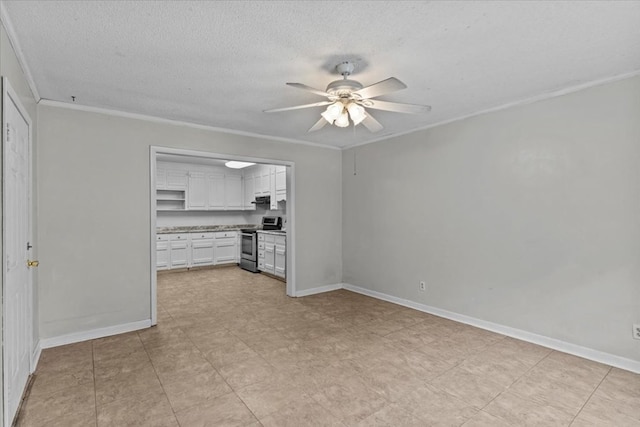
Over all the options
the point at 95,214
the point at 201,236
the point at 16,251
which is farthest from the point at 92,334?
the point at 201,236

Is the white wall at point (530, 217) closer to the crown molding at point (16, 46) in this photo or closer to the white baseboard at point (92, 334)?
the white baseboard at point (92, 334)

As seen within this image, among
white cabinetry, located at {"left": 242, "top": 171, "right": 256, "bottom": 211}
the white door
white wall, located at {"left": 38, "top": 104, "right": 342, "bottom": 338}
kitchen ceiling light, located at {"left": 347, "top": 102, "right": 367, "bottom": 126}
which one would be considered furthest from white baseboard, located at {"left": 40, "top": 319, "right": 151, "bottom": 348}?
white cabinetry, located at {"left": 242, "top": 171, "right": 256, "bottom": 211}

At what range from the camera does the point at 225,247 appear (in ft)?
24.2

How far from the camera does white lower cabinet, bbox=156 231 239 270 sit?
21.8 ft

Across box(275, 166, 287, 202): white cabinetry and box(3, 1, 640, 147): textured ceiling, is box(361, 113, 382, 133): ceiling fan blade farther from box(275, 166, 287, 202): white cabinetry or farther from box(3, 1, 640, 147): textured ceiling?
box(275, 166, 287, 202): white cabinetry

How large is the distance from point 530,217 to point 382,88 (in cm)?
211

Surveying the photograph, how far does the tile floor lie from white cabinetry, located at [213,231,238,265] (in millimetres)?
3497

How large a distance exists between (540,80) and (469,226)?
5.27ft

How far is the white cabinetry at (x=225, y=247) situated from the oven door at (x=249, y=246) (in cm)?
27

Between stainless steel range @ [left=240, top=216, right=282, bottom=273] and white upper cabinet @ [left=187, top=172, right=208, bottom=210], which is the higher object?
white upper cabinet @ [left=187, top=172, right=208, bottom=210]

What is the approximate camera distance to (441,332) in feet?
11.3

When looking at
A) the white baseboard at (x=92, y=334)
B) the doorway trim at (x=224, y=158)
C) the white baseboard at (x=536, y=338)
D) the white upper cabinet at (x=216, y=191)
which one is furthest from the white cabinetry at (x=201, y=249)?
the white baseboard at (x=536, y=338)

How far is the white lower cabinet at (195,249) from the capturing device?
6.64m

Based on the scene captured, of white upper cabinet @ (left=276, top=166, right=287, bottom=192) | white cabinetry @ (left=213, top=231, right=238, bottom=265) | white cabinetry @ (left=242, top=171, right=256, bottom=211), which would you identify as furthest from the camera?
white cabinetry @ (left=242, top=171, right=256, bottom=211)
